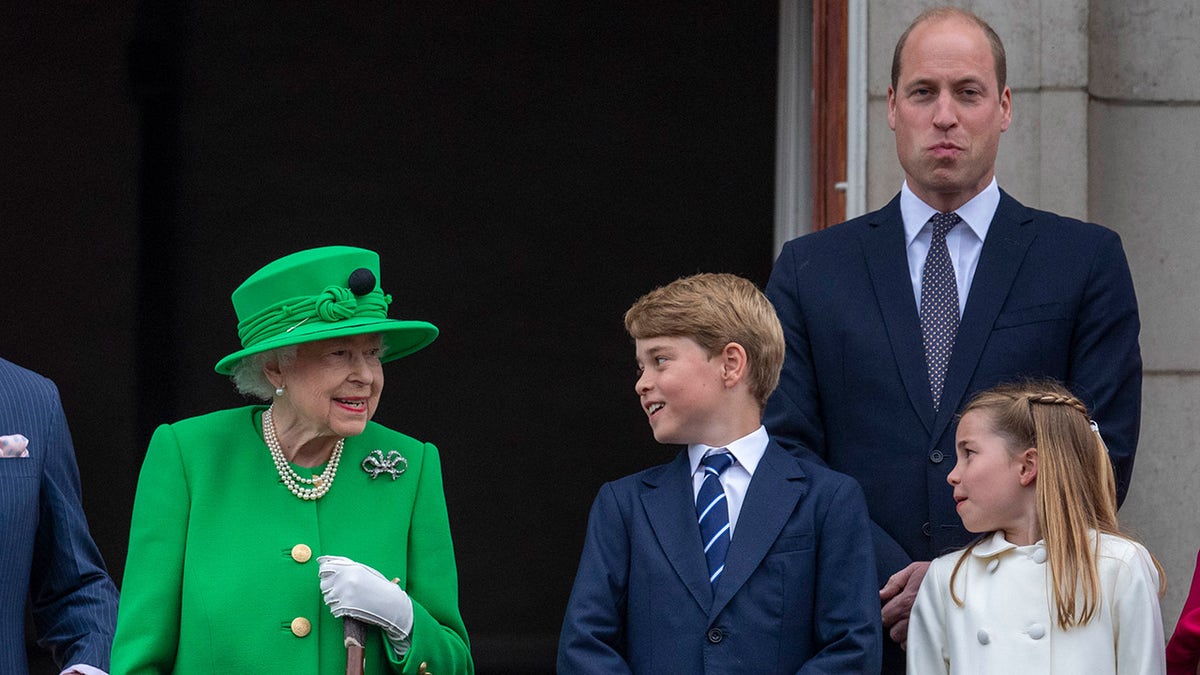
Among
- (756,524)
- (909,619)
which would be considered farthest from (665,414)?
(909,619)

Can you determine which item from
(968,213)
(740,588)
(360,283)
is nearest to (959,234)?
(968,213)

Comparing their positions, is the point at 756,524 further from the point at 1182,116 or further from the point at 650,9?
the point at 650,9

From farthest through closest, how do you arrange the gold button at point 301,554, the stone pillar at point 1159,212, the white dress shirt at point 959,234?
the stone pillar at point 1159,212 < the white dress shirt at point 959,234 < the gold button at point 301,554

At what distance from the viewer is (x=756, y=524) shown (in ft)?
9.29

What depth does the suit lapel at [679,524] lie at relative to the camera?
2807mm

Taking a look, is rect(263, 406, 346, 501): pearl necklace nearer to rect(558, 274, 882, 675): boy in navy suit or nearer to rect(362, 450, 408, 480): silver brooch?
rect(362, 450, 408, 480): silver brooch

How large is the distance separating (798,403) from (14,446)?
1.36 metres

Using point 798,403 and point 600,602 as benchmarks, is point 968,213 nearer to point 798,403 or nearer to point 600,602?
point 798,403

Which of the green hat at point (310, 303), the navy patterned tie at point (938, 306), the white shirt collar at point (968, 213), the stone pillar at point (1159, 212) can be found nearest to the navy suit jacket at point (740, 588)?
the navy patterned tie at point (938, 306)

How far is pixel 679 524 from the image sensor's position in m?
2.86

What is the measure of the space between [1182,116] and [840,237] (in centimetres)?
213

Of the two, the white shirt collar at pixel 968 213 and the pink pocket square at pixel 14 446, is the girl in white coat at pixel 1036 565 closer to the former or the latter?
the white shirt collar at pixel 968 213

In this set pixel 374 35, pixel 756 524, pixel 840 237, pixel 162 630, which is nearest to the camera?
pixel 162 630

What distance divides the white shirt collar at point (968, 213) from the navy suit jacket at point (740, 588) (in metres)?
0.61
